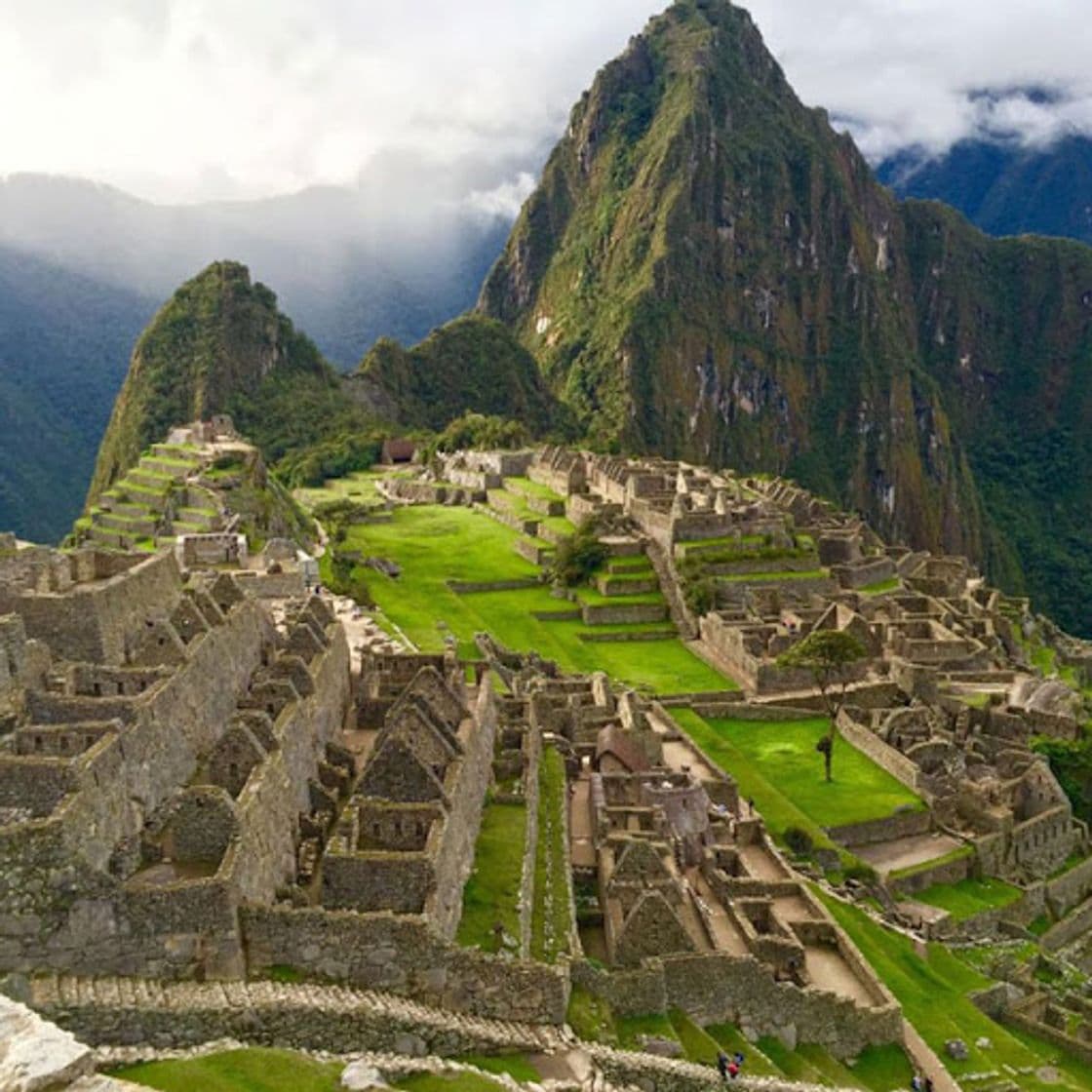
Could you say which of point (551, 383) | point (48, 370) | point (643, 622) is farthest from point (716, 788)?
point (551, 383)

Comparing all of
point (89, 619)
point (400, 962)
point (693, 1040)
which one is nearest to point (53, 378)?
point (89, 619)

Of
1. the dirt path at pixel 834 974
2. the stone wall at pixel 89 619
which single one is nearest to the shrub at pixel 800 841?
the dirt path at pixel 834 974

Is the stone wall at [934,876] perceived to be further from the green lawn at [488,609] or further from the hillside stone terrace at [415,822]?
the green lawn at [488,609]

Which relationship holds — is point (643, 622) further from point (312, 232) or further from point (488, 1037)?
point (312, 232)

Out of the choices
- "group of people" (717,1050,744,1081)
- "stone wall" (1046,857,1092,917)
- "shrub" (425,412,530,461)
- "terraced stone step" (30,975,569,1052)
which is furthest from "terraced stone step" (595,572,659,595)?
"terraced stone step" (30,975,569,1052)

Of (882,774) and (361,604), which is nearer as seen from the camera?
(882,774)

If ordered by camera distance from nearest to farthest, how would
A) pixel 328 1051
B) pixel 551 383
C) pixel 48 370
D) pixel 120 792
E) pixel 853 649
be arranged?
pixel 328 1051 < pixel 120 792 < pixel 853 649 < pixel 48 370 < pixel 551 383

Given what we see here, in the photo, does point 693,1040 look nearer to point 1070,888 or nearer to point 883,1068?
point 883,1068
